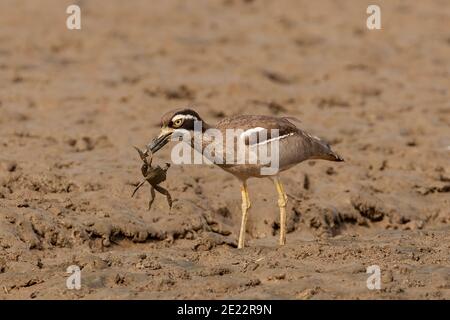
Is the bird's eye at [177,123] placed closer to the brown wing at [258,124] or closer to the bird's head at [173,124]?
the bird's head at [173,124]

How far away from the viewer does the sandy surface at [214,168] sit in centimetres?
840

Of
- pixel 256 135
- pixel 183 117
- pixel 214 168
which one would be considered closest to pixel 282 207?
pixel 256 135

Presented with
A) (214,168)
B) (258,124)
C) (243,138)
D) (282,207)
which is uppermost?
(258,124)

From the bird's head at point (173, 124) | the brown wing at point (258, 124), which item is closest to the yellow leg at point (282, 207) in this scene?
the brown wing at point (258, 124)

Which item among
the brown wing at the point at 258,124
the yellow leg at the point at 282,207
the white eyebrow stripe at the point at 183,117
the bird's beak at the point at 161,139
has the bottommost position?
the yellow leg at the point at 282,207

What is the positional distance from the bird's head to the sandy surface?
92cm

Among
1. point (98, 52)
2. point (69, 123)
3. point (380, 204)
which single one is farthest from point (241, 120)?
point (98, 52)

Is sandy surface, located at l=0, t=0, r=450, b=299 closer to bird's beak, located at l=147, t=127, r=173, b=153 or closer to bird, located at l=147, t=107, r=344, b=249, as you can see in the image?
bird, located at l=147, t=107, r=344, b=249

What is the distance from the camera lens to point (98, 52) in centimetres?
1556

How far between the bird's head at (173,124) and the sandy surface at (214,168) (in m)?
0.92

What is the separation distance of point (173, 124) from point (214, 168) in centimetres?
218

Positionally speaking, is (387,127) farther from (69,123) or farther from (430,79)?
(69,123)

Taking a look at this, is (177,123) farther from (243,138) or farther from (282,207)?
(282,207)

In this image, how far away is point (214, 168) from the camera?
37.1ft
